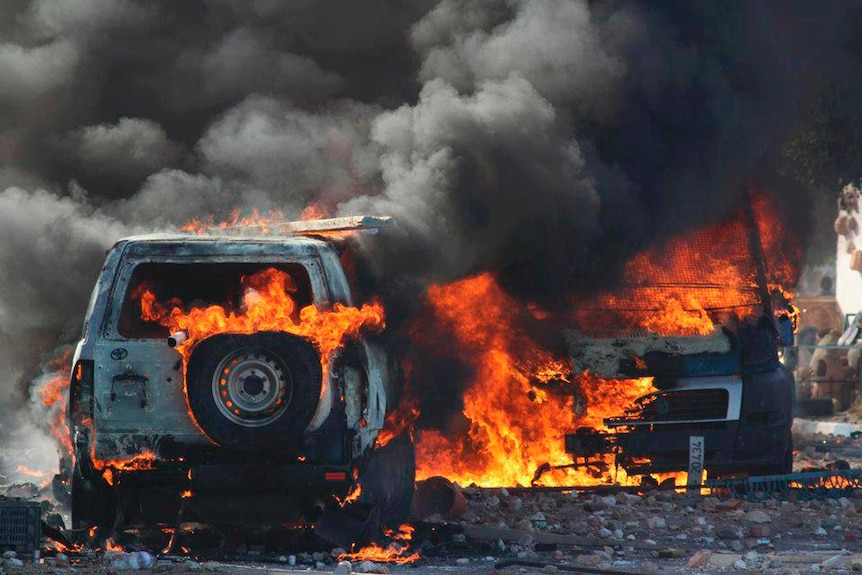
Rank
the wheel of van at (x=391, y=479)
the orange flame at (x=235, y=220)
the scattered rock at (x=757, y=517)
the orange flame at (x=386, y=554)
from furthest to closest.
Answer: the orange flame at (x=235, y=220) < the scattered rock at (x=757, y=517) < the wheel of van at (x=391, y=479) < the orange flame at (x=386, y=554)

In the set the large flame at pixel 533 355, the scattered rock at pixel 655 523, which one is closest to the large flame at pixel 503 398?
the large flame at pixel 533 355

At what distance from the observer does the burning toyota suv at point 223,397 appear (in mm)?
8195

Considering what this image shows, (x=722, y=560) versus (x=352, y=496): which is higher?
(x=352, y=496)

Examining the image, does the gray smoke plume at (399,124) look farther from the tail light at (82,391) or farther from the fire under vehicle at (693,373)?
the tail light at (82,391)

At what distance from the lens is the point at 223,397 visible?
8.20 meters

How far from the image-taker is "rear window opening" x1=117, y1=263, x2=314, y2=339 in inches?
343

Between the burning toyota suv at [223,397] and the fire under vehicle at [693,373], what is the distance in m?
3.33

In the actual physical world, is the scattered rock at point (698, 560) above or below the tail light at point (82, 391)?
below

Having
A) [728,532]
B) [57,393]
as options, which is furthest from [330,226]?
[57,393]

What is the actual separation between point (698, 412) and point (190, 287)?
13.3 feet

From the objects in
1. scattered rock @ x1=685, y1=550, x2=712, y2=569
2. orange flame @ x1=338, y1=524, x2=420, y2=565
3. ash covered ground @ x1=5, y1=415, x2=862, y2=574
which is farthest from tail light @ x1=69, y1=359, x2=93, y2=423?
scattered rock @ x1=685, y1=550, x2=712, y2=569

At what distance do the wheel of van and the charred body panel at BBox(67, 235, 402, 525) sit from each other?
38cm

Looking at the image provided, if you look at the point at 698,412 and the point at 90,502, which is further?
the point at 698,412

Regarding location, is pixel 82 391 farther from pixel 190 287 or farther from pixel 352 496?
pixel 352 496
